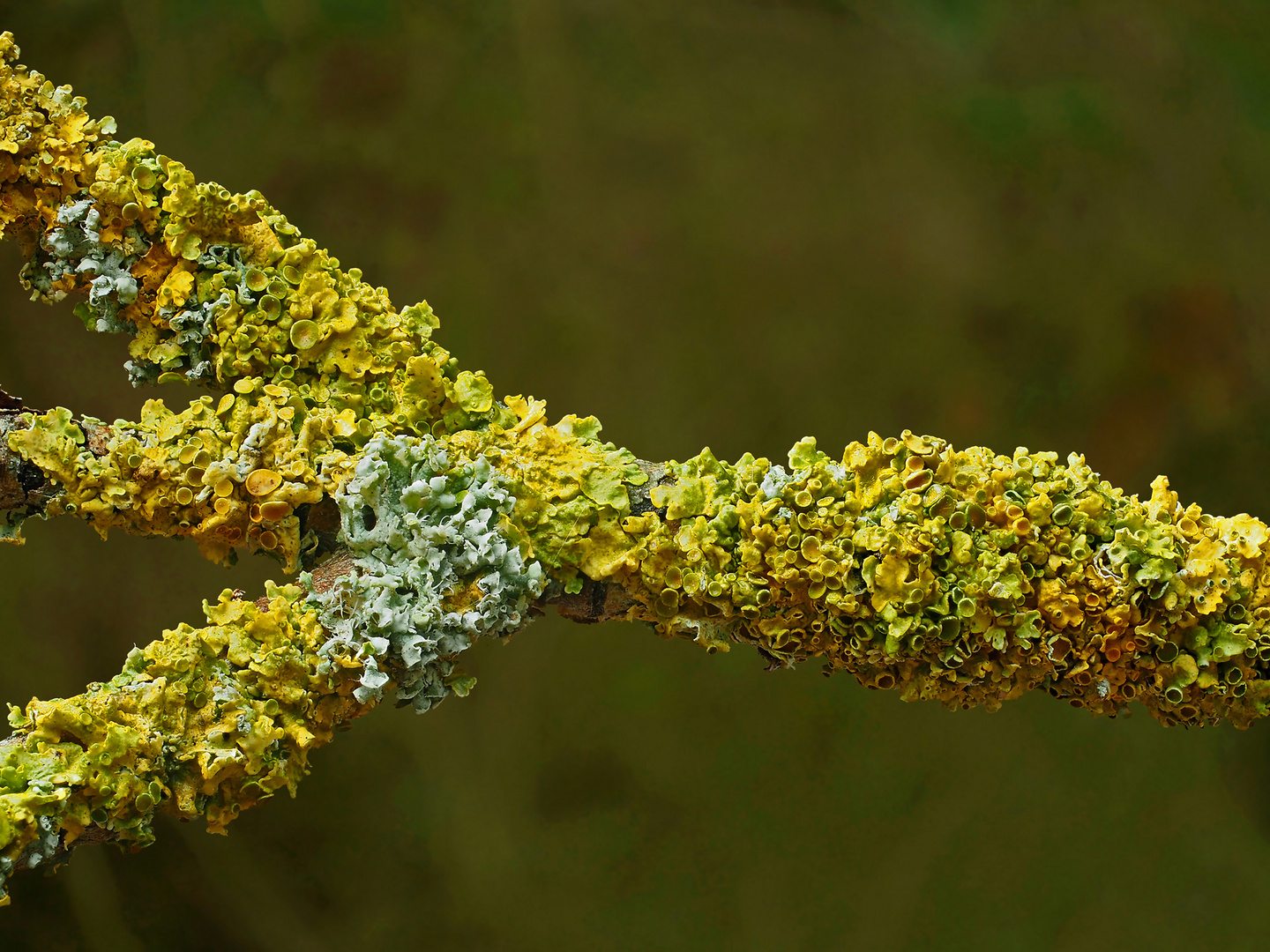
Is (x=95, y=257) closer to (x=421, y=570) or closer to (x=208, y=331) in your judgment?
(x=208, y=331)

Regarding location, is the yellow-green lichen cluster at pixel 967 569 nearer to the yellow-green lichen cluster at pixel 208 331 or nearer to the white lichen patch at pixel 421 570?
the white lichen patch at pixel 421 570

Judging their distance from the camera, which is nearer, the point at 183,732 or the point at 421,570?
the point at 183,732

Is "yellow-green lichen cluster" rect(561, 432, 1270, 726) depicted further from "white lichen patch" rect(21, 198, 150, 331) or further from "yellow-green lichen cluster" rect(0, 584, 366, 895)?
"white lichen patch" rect(21, 198, 150, 331)

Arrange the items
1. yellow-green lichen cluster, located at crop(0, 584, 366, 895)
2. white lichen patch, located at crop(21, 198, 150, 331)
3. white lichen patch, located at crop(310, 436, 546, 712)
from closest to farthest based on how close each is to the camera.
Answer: yellow-green lichen cluster, located at crop(0, 584, 366, 895)
white lichen patch, located at crop(310, 436, 546, 712)
white lichen patch, located at crop(21, 198, 150, 331)

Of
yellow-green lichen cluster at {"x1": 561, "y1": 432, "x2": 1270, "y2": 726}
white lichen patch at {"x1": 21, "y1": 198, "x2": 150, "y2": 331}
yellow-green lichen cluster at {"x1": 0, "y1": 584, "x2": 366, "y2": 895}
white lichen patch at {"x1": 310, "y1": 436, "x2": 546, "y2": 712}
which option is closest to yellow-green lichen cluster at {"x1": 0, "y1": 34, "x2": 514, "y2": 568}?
white lichen patch at {"x1": 21, "y1": 198, "x2": 150, "y2": 331}

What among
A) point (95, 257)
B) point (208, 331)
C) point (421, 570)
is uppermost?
point (95, 257)

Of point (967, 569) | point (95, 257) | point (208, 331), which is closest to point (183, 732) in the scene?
point (208, 331)

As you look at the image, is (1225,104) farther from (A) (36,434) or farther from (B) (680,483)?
(A) (36,434)
